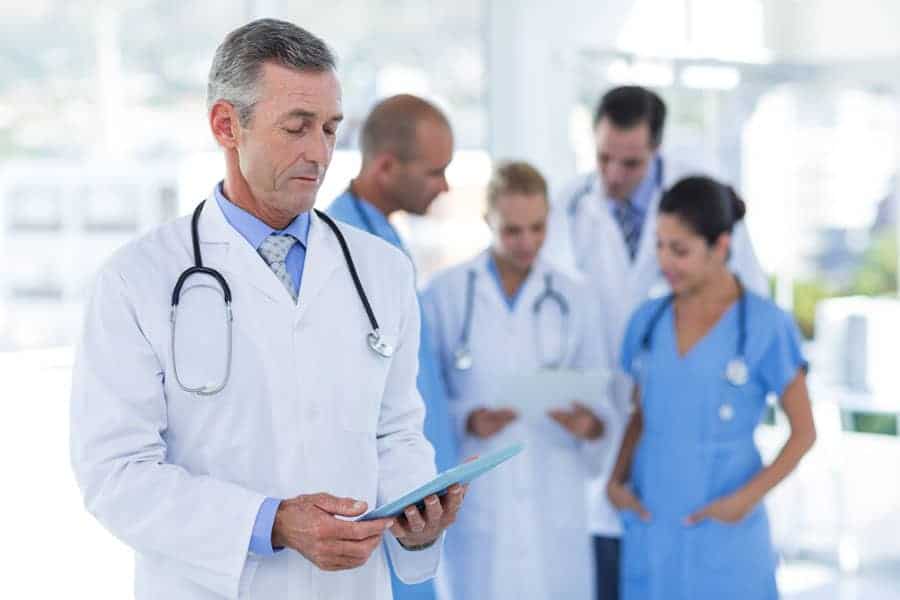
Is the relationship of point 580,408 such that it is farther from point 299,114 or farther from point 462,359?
point 299,114

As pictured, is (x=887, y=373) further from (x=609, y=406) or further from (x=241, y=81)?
(x=241, y=81)

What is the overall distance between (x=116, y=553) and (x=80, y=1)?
129 cm

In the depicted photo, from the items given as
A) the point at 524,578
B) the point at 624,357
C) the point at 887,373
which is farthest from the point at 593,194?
the point at 887,373

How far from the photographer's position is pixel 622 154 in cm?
306

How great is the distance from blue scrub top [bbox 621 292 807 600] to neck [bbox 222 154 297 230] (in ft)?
4.04

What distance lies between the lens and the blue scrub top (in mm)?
2562

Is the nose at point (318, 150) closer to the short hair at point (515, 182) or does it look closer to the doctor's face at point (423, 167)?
the doctor's face at point (423, 167)

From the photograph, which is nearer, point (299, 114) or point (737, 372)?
point (299, 114)

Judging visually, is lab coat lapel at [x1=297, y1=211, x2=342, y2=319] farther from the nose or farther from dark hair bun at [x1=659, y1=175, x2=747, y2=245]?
dark hair bun at [x1=659, y1=175, x2=747, y2=245]

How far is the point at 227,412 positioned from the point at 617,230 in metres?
1.78

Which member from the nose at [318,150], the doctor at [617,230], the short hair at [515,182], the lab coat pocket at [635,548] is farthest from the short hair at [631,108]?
the nose at [318,150]

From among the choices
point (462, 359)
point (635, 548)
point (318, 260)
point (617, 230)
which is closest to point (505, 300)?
point (462, 359)

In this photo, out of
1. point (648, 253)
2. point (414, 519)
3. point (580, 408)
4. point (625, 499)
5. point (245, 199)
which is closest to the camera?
point (414, 519)

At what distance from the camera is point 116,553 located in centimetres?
301
